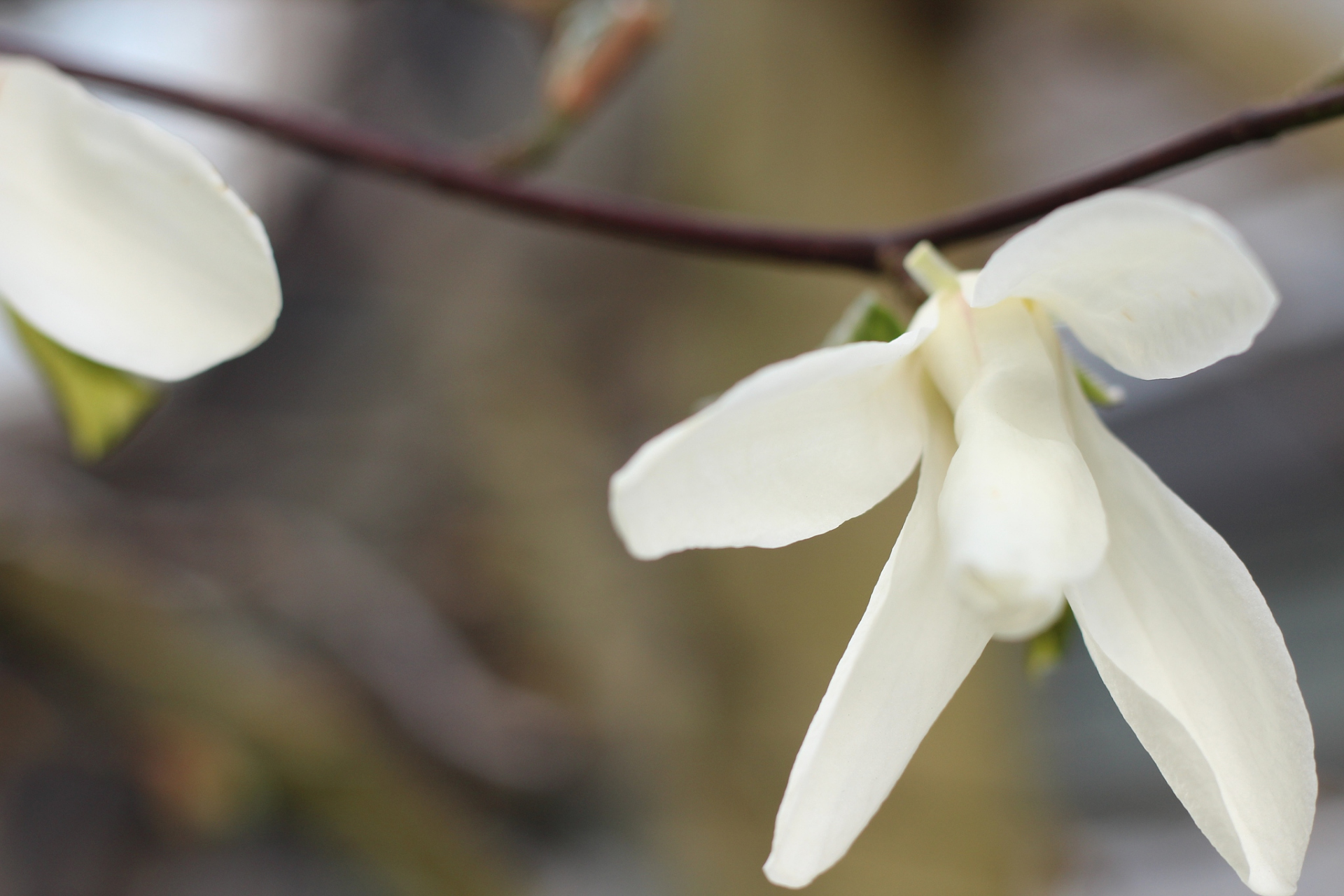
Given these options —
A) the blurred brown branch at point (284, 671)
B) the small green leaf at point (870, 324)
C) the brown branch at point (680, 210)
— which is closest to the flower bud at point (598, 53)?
the brown branch at point (680, 210)

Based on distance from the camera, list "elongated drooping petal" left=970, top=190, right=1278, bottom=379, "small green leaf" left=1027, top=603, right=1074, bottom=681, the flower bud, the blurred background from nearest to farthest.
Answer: "elongated drooping petal" left=970, top=190, right=1278, bottom=379 → "small green leaf" left=1027, top=603, right=1074, bottom=681 → the flower bud → the blurred background

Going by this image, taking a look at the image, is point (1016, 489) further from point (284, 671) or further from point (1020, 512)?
point (284, 671)

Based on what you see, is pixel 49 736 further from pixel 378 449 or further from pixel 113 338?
pixel 113 338

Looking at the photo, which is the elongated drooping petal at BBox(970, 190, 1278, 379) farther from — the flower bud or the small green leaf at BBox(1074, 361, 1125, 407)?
the flower bud

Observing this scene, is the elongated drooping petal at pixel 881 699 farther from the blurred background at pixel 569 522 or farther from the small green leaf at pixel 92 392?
the blurred background at pixel 569 522

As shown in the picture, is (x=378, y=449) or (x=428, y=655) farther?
(x=378, y=449)

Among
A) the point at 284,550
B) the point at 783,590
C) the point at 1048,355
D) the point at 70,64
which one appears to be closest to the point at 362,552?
the point at 284,550

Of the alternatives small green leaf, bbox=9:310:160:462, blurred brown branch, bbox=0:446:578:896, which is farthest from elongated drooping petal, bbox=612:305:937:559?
blurred brown branch, bbox=0:446:578:896
